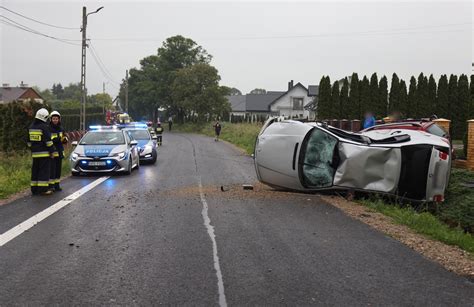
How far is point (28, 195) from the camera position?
10484mm

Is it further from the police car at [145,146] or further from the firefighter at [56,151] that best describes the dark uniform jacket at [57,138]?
the police car at [145,146]

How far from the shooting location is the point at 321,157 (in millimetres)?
10008

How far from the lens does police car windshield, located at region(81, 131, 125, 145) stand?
1502 cm

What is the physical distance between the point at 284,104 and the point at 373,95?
157 ft

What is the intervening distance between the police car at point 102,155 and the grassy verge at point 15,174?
2.94 feet

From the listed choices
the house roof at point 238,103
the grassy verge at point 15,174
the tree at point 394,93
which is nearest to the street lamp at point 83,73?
the grassy verge at point 15,174

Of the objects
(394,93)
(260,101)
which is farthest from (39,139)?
(260,101)

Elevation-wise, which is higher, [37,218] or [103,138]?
[103,138]

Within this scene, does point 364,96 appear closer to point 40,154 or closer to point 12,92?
point 40,154

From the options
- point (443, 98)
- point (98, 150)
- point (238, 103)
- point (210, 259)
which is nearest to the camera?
point (210, 259)

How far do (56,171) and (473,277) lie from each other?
29.5 feet

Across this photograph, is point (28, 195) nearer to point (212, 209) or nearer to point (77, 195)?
point (77, 195)

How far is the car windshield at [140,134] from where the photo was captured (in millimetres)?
19734

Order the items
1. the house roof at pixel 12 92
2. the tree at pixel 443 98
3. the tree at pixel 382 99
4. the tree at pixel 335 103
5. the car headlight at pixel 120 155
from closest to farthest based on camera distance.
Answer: the car headlight at pixel 120 155 < the tree at pixel 443 98 < the tree at pixel 382 99 < the tree at pixel 335 103 < the house roof at pixel 12 92
